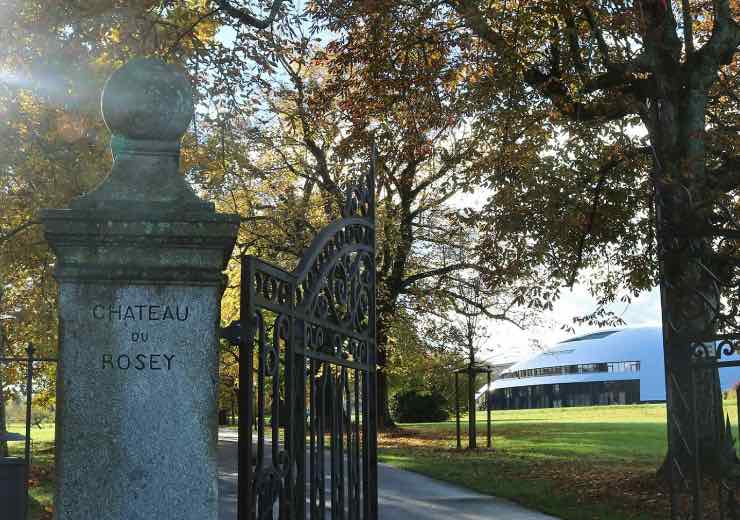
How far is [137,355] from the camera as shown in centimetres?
358

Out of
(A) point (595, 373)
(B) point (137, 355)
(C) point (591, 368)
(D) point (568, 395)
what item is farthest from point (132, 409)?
(C) point (591, 368)

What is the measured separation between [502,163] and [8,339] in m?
14.2

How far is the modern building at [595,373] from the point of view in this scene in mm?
110688

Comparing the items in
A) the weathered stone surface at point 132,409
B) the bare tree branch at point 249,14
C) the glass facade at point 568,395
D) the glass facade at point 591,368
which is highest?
the bare tree branch at point 249,14

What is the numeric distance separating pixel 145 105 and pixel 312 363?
1677 millimetres

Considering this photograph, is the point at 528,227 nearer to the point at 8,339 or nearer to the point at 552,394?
the point at 8,339

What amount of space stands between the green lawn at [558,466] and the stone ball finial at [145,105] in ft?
32.6

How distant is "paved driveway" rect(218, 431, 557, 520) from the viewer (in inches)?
476

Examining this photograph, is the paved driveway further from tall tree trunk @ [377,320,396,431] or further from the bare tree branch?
tall tree trunk @ [377,320,396,431]

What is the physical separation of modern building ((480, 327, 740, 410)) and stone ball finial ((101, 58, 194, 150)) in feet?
344

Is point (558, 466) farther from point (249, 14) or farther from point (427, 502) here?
point (249, 14)

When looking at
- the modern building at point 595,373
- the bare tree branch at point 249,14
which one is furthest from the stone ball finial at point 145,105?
the modern building at point 595,373

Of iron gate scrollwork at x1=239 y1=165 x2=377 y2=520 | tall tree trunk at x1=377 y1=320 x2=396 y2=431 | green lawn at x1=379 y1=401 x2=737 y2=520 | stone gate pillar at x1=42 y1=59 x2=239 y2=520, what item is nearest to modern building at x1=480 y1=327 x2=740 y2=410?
tall tree trunk at x1=377 y1=320 x2=396 y2=431

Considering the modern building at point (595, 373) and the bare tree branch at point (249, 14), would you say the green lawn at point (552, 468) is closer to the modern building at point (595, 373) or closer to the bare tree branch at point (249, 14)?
the bare tree branch at point (249, 14)
